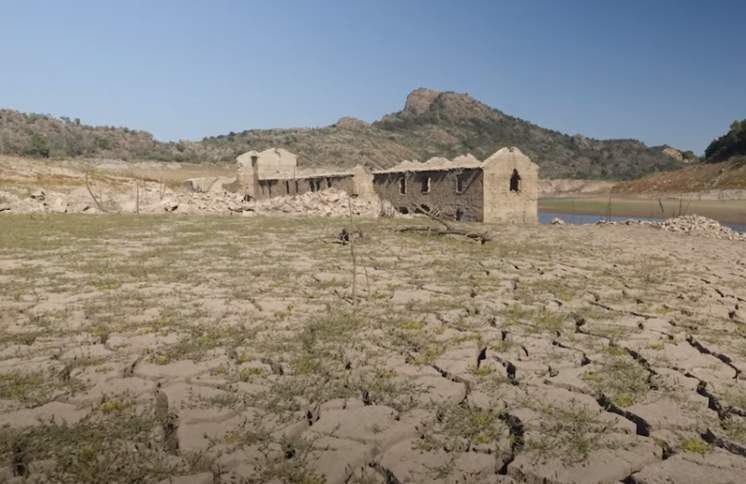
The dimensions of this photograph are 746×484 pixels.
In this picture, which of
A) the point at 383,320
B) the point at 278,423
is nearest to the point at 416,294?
the point at 383,320

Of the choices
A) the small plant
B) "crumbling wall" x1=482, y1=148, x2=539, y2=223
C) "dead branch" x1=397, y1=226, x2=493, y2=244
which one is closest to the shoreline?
"crumbling wall" x1=482, y1=148, x2=539, y2=223

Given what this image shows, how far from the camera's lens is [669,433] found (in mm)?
2939

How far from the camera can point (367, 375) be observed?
3.68 metres

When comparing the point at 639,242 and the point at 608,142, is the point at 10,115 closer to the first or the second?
the point at 639,242

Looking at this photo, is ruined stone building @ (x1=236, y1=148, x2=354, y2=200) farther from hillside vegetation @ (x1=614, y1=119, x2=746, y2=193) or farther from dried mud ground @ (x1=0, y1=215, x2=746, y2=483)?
hillside vegetation @ (x1=614, y1=119, x2=746, y2=193)

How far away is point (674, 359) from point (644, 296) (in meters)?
2.38

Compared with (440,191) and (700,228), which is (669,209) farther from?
(440,191)

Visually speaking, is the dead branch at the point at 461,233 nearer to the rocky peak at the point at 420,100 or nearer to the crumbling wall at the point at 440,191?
the crumbling wall at the point at 440,191

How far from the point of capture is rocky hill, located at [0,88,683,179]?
189 feet

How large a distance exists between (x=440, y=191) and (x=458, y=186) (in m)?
1.00

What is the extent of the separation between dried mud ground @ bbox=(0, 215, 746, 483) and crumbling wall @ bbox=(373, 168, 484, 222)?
12076mm

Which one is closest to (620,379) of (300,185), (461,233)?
(461,233)

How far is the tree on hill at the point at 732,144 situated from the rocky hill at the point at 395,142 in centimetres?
2539

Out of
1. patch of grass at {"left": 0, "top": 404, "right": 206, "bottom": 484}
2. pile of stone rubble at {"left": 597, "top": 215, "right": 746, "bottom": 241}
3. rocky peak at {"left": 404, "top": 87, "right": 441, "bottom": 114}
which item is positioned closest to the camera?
patch of grass at {"left": 0, "top": 404, "right": 206, "bottom": 484}
